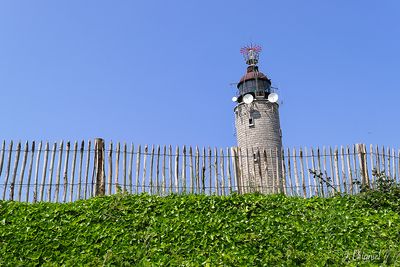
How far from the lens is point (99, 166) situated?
9109 millimetres

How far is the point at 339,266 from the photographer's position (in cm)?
578

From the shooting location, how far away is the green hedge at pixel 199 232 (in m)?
6.07

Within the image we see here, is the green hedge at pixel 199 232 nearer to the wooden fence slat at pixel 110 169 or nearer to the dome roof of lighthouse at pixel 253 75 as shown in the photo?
the wooden fence slat at pixel 110 169

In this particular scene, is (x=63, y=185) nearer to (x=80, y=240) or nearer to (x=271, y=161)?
(x=80, y=240)

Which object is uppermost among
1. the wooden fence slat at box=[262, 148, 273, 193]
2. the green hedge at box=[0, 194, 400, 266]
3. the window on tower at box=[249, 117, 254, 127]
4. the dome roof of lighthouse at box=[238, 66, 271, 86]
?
the dome roof of lighthouse at box=[238, 66, 271, 86]

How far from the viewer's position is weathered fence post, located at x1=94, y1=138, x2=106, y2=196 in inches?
350

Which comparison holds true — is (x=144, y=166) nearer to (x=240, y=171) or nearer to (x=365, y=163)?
(x=240, y=171)

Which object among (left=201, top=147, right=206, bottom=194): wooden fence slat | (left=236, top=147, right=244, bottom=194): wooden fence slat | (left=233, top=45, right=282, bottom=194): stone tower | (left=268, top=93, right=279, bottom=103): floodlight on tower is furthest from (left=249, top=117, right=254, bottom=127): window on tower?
(left=201, top=147, right=206, bottom=194): wooden fence slat

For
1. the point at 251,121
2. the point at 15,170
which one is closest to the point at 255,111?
the point at 251,121

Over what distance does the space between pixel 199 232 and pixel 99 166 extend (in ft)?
11.2

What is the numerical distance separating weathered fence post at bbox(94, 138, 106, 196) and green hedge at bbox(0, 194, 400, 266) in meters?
1.45

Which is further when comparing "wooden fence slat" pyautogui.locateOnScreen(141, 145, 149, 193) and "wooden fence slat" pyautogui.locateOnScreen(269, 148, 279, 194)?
"wooden fence slat" pyautogui.locateOnScreen(269, 148, 279, 194)

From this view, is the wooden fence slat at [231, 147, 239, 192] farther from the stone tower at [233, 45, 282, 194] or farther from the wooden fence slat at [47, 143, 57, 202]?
the stone tower at [233, 45, 282, 194]

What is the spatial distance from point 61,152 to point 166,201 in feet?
9.93
